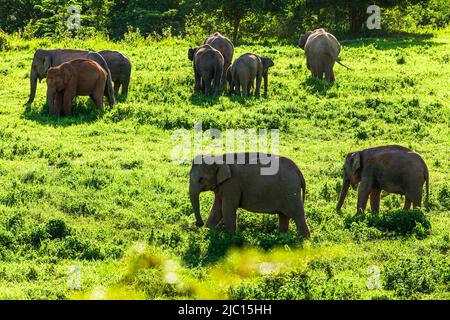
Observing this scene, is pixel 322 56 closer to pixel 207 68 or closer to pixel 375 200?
pixel 207 68

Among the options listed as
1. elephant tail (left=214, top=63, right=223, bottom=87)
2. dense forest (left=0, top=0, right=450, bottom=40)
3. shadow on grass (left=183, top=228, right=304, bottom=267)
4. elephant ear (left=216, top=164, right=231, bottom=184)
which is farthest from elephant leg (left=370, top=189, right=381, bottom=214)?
dense forest (left=0, top=0, right=450, bottom=40)

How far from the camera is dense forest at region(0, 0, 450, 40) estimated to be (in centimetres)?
3881

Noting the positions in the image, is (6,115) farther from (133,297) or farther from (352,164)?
(133,297)

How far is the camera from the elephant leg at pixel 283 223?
13.4m

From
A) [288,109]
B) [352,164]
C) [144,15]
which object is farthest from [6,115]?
[144,15]

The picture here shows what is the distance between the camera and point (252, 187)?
13227mm

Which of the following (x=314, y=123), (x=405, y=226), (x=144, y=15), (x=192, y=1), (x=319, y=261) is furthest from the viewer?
(x=144, y=15)

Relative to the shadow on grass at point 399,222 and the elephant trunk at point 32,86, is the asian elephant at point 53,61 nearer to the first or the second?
the elephant trunk at point 32,86

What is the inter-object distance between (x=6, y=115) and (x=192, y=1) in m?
24.6

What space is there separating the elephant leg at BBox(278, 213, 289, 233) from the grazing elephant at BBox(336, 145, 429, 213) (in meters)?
1.48

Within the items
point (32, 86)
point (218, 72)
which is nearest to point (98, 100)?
point (32, 86)

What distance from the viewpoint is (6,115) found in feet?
70.1

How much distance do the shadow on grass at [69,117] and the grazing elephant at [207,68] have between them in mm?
3115

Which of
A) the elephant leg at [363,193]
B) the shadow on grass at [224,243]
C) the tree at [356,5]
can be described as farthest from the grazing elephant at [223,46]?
the shadow on grass at [224,243]
